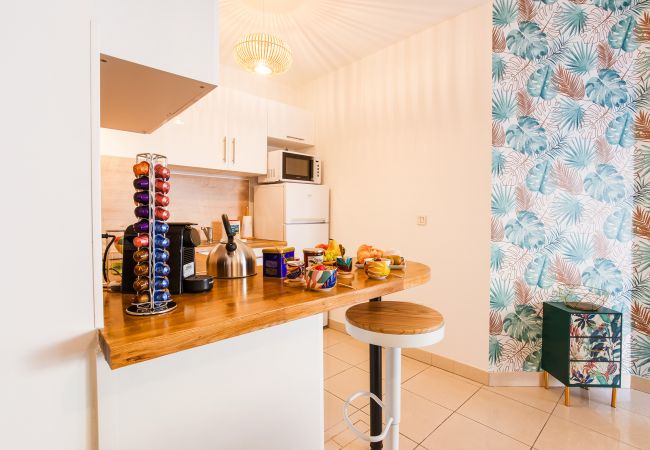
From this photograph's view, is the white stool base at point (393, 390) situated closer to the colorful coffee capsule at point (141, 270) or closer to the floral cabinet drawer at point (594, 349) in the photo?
the colorful coffee capsule at point (141, 270)

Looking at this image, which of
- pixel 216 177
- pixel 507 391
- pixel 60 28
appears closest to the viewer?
pixel 60 28

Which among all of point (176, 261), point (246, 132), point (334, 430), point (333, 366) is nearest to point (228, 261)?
point (176, 261)

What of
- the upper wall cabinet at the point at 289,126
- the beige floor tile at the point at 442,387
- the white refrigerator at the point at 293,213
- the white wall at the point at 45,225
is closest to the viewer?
the white wall at the point at 45,225

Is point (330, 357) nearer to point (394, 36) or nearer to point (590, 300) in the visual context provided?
point (590, 300)

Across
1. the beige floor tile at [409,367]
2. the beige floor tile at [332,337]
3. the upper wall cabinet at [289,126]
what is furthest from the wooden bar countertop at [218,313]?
the upper wall cabinet at [289,126]

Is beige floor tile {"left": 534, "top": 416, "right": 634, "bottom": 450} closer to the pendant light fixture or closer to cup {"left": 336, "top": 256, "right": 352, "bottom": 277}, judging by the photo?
cup {"left": 336, "top": 256, "right": 352, "bottom": 277}

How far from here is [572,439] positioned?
176cm

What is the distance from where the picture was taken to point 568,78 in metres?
2.33

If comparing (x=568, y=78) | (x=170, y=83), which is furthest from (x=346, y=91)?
(x=170, y=83)

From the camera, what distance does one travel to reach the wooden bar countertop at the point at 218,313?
24.9 inches

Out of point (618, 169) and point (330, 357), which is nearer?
point (618, 169)

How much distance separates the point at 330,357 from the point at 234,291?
205cm

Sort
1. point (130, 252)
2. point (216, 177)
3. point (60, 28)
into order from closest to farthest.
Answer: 1. point (60, 28)
2. point (130, 252)
3. point (216, 177)

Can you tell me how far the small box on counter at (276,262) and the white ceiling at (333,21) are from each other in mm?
2102
